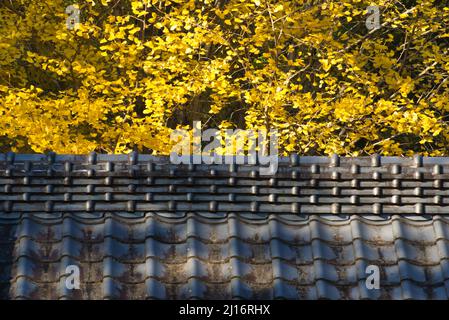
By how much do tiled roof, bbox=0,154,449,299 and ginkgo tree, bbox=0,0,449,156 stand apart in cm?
1066

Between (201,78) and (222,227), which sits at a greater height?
(201,78)

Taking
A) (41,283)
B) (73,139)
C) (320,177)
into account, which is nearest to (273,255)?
(320,177)

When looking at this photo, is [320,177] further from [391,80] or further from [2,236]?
[391,80]

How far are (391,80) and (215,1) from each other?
15.3ft

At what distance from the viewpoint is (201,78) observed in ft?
64.1

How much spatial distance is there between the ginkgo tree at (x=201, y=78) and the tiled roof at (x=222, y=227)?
10.7m

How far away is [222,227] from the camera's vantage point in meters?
7.70

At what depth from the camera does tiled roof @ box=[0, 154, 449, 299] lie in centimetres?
726

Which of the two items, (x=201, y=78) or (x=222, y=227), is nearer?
(x=222, y=227)

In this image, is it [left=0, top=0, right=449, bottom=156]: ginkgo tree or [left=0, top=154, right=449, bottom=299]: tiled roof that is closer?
Result: [left=0, top=154, right=449, bottom=299]: tiled roof

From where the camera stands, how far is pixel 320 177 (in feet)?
26.1

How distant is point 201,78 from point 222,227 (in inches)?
474

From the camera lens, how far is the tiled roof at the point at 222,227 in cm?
726

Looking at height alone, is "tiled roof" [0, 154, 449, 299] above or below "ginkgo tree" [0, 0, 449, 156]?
below
